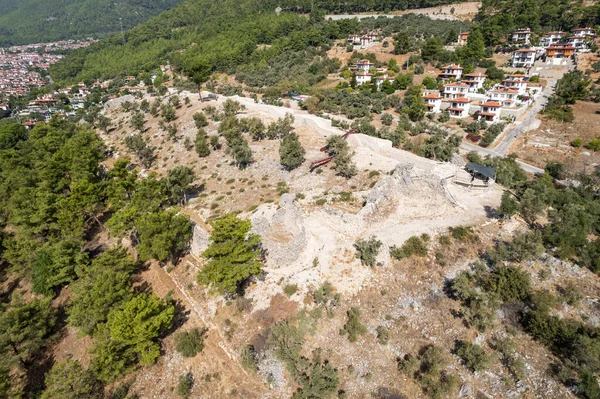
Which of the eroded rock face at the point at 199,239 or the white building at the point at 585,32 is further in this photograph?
the white building at the point at 585,32

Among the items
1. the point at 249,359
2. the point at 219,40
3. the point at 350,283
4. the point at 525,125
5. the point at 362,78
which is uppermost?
the point at 219,40

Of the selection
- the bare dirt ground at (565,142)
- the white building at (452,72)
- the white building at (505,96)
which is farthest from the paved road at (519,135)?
the white building at (452,72)

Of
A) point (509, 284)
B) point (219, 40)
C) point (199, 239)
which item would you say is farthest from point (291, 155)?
point (219, 40)

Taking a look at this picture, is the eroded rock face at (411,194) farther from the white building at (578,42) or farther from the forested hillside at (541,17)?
the forested hillside at (541,17)

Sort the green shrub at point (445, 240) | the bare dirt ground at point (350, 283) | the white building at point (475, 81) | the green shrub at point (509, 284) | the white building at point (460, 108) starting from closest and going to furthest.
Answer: the bare dirt ground at point (350, 283), the green shrub at point (509, 284), the green shrub at point (445, 240), the white building at point (460, 108), the white building at point (475, 81)

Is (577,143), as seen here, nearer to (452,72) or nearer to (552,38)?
(452,72)

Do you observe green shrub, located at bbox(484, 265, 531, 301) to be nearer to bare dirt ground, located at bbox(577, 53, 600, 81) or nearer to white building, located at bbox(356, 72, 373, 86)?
white building, located at bbox(356, 72, 373, 86)

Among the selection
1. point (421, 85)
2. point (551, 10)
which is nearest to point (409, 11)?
A: point (551, 10)
